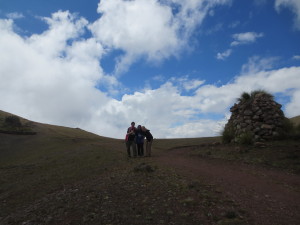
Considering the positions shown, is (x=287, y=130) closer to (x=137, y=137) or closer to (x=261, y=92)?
(x=261, y=92)

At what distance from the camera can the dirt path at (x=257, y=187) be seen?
5.12 m

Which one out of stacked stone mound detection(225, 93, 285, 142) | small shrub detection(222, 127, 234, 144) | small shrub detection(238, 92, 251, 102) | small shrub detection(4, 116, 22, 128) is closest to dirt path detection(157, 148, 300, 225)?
stacked stone mound detection(225, 93, 285, 142)

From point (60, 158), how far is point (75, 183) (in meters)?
6.36

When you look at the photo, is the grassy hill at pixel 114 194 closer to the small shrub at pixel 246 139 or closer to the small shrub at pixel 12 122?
the small shrub at pixel 246 139

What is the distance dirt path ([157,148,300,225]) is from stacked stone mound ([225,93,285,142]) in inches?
160

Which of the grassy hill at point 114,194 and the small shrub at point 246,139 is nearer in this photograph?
the grassy hill at point 114,194

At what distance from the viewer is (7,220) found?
6.23 metres

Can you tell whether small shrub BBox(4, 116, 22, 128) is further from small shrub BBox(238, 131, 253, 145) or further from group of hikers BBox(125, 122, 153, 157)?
small shrub BBox(238, 131, 253, 145)

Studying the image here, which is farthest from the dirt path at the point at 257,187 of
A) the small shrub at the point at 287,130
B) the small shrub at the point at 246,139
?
the small shrub at the point at 287,130

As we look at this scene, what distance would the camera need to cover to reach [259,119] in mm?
13992

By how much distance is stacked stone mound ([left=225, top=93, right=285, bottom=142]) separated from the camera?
43.8 feet

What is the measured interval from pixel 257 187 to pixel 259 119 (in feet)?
25.9

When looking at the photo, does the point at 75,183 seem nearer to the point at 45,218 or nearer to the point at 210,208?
the point at 45,218

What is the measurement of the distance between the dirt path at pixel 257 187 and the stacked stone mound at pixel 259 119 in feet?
13.4
